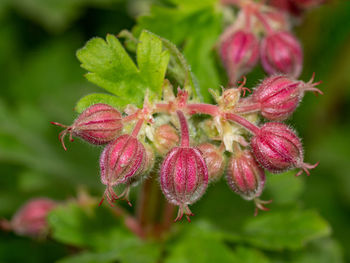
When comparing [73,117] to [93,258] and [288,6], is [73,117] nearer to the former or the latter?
[93,258]

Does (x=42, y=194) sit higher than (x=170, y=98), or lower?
lower

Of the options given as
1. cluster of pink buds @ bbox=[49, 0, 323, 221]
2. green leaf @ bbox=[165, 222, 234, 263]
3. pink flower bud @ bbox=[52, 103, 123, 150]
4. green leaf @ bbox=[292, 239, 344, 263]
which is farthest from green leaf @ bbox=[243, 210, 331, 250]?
pink flower bud @ bbox=[52, 103, 123, 150]

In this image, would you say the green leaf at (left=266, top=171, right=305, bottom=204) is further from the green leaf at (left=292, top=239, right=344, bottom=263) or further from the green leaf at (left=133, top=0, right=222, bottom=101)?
the green leaf at (left=133, top=0, right=222, bottom=101)

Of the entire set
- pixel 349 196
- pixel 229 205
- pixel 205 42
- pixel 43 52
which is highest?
pixel 205 42

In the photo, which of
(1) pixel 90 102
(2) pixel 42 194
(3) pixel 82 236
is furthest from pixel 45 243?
(1) pixel 90 102

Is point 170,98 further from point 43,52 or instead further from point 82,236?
point 43,52

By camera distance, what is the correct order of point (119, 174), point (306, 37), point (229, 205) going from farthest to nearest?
point (306, 37)
point (229, 205)
point (119, 174)

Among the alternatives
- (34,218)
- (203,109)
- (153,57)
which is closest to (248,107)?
(203,109)

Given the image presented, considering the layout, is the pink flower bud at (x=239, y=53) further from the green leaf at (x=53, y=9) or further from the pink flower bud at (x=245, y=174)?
the green leaf at (x=53, y=9)
